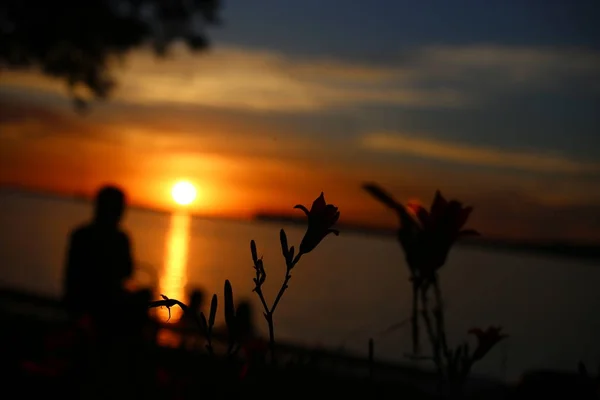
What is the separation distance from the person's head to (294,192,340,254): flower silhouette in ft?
14.4

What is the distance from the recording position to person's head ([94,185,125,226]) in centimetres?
532

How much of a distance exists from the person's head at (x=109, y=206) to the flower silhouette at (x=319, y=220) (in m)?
4.38

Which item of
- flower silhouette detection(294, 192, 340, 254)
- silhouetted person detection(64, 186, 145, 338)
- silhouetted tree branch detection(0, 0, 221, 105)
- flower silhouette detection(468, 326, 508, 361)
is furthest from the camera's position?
silhouetted tree branch detection(0, 0, 221, 105)

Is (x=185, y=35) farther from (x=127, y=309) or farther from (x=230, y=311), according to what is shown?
(x=230, y=311)

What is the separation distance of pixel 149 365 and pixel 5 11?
28.9 ft

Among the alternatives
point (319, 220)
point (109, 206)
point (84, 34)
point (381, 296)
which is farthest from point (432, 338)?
point (381, 296)

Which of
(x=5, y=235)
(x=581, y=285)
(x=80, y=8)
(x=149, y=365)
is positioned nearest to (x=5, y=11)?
(x=80, y=8)

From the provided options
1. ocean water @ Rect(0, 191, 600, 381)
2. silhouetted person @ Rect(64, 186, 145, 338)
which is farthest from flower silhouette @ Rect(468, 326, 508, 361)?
silhouetted person @ Rect(64, 186, 145, 338)

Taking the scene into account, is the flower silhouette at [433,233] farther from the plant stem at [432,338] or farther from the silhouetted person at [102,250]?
the silhouetted person at [102,250]

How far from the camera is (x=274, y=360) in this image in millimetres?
969

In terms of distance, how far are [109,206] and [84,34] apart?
5114 millimetres

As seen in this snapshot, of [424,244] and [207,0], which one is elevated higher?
[207,0]

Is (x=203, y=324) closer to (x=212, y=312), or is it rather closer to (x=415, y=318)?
(x=212, y=312)

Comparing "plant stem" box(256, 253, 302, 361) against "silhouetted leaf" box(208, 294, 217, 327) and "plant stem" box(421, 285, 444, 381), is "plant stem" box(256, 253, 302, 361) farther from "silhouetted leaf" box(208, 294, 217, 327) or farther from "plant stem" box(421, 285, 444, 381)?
"plant stem" box(421, 285, 444, 381)
